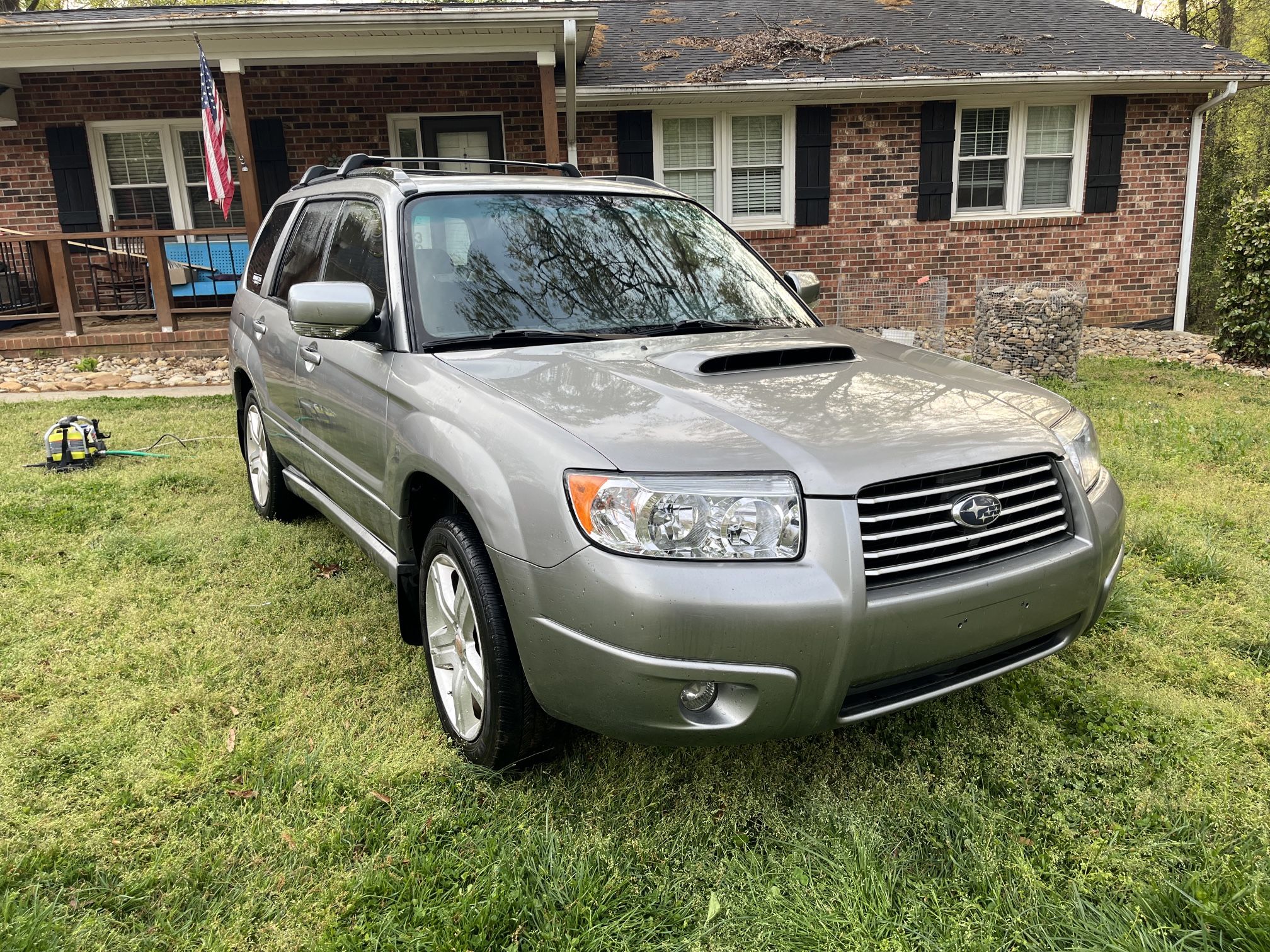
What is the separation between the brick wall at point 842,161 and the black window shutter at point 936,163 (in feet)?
0.35

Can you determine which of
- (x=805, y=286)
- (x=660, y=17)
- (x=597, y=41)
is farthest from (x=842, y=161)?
(x=805, y=286)

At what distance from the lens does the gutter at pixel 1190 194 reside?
470 inches

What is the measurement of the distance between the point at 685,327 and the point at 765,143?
31.7 feet

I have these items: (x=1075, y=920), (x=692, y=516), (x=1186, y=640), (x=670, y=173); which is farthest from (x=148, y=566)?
(x=670, y=173)

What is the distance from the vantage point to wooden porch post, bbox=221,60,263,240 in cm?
964

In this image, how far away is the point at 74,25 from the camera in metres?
9.34

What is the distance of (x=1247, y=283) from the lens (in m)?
9.44

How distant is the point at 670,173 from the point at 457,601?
10.3m

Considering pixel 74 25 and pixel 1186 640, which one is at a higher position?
pixel 74 25

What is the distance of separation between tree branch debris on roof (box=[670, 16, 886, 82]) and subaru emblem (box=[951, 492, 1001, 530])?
10.2 m

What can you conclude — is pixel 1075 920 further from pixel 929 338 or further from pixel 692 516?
pixel 929 338

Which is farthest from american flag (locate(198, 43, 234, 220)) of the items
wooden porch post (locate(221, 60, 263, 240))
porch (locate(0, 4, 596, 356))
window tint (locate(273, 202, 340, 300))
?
window tint (locate(273, 202, 340, 300))

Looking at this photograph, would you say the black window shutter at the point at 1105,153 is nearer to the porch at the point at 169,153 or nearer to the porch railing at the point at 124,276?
the porch at the point at 169,153

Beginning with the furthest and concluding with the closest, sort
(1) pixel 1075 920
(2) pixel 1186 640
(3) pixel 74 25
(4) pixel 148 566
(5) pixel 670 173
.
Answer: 1. (5) pixel 670 173
2. (3) pixel 74 25
3. (4) pixel 148 566
4. (2) pixel 1186 640
5. (1) pixel 1075 920
